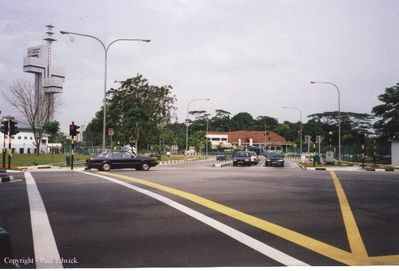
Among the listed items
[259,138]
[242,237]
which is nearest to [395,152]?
[242,237]

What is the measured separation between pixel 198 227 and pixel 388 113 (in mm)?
45213

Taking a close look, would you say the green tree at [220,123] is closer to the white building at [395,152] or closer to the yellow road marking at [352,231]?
the white building at [395,152]

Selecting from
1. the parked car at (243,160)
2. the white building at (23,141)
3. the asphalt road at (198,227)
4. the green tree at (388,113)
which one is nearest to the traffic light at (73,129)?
the asphalt road at (198,227)

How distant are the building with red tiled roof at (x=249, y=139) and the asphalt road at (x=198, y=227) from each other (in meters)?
102

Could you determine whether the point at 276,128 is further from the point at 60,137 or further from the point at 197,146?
the point at 60,137

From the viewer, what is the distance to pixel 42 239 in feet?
18.0

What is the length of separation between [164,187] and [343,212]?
5.14 metres

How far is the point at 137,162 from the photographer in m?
22.6

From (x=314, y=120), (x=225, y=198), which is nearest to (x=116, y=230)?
(x=225, y=198)

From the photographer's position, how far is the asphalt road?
15.5 ft

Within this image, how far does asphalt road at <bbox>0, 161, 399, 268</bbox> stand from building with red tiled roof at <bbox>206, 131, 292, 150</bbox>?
336 ft

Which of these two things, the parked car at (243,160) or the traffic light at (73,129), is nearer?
the traffic light at (73,129)

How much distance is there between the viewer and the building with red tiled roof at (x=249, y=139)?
116688 mm

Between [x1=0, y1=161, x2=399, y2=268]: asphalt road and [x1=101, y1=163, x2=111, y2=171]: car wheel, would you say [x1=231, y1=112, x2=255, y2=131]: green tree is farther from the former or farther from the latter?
[x1=0, y1=161, x2=399, y2=268]: asphalt road
